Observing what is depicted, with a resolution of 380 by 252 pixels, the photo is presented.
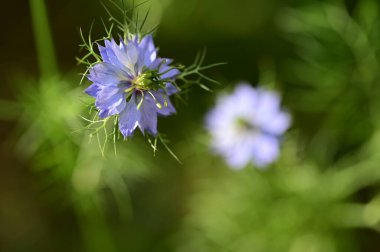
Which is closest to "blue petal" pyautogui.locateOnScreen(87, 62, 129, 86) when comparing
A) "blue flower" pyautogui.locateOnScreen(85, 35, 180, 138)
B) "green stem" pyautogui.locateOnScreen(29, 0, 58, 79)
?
"blue flower" pyautogui.locateOnScreen(85, 35, 180, 138)

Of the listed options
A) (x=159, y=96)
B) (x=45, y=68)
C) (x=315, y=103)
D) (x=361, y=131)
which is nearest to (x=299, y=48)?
(x=315, y=103)

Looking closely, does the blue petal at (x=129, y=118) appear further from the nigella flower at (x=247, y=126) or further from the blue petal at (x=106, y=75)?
the nigella flower at (x=247, y=126)

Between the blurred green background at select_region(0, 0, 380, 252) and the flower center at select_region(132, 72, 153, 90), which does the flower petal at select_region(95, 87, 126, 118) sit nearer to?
the flower center at select_region(132, 72, 153, 90)

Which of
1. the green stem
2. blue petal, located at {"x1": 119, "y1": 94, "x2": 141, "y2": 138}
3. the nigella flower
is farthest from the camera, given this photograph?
the nigella flower

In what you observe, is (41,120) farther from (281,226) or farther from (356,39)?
(356,39)

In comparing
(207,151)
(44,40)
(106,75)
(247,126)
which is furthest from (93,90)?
(207,151)
